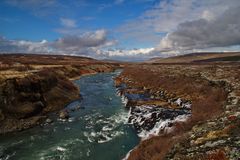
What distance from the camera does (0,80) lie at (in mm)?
41875

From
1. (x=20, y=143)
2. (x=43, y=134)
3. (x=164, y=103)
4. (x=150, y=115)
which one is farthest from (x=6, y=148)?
(x=164, y=103)

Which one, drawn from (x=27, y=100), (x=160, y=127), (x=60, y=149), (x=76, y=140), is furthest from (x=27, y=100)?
(x=160, y=127)

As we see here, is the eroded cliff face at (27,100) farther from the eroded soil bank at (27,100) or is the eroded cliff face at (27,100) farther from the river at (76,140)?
the river at (76,140)

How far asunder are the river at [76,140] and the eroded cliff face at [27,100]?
2.73 m

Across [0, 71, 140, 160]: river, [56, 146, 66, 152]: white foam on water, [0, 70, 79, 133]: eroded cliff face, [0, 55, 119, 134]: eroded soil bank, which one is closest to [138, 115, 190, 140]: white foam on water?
[0, 71, 140, 160]: river

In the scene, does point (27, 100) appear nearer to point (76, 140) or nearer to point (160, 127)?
point (76, 140)

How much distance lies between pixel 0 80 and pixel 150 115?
79.5ft

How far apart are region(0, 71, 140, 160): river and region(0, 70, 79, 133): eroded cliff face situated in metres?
2.73

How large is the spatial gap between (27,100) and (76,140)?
16.7m

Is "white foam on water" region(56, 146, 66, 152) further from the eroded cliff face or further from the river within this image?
the eroded cliff face

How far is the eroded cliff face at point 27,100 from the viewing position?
3653 centimetres

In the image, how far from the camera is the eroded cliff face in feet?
120

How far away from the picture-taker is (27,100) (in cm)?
4284

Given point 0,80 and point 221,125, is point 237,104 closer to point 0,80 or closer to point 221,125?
point 221,125
